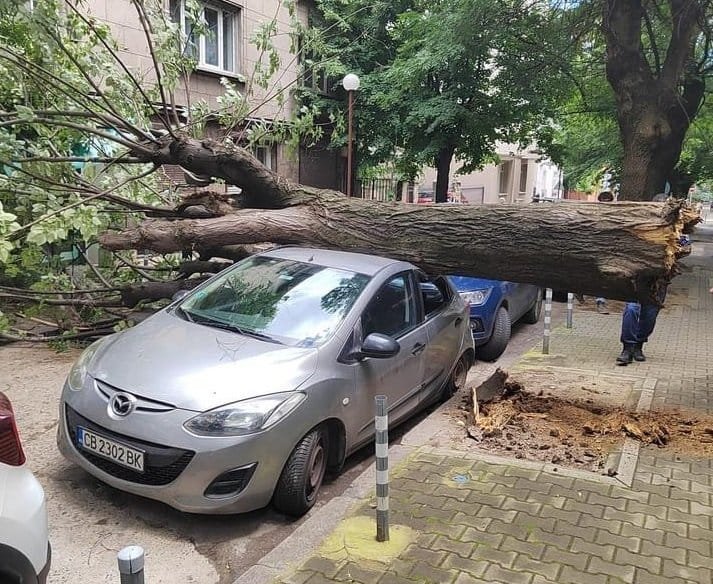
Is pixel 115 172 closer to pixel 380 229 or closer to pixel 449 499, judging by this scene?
pixel 380 229

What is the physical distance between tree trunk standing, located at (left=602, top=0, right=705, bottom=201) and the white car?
12595 millimetres

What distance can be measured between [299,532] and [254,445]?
22.4 inches

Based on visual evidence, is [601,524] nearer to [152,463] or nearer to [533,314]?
[152,463]

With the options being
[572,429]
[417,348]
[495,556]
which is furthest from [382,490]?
[572,429]

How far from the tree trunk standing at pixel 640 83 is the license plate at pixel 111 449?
1174 centimetres

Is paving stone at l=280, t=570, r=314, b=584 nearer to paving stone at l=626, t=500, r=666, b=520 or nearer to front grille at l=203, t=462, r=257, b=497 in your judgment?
front grille at l=203, t=462, r=257, b=497

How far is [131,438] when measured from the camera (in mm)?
3600

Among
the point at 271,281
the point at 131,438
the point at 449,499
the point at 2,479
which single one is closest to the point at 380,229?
the point at 271,281

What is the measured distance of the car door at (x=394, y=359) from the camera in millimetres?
4539

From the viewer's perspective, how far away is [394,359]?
4902 millimetres

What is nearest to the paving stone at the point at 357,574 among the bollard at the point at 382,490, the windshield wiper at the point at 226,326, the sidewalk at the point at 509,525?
the sidewalk at the point at 509,525

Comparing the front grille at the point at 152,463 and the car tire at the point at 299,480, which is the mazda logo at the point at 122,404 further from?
the car tire at the point at 299,480

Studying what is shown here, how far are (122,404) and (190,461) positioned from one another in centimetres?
54

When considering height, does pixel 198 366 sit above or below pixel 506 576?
above
